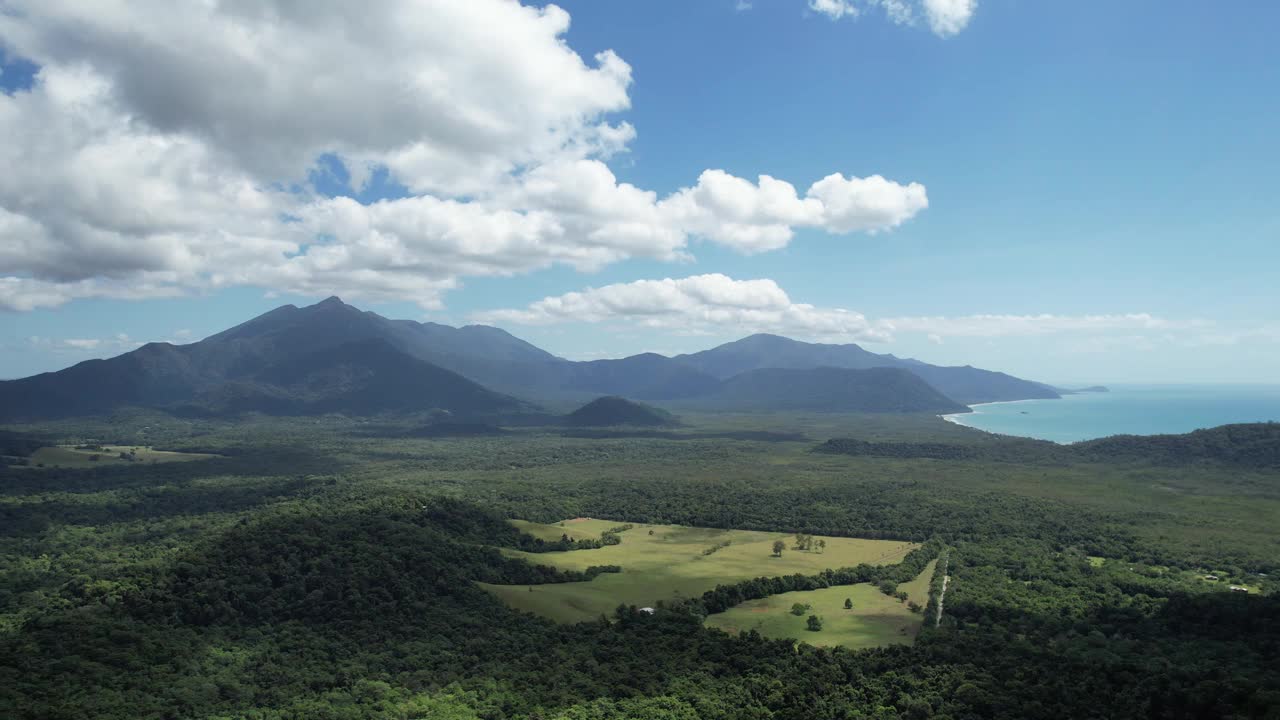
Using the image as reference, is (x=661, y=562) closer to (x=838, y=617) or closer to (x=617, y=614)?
(x=617, y=614)

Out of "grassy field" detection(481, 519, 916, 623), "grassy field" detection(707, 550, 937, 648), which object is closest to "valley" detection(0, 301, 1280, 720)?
"grassy field" detection(707, 550, 937, 648)

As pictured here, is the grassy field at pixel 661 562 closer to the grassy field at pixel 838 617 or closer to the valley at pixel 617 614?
the valley at pixel 617 614

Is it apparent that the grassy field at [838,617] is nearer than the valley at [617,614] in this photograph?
No

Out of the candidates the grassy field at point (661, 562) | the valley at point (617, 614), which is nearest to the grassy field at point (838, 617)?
the valley at point (617, 614)

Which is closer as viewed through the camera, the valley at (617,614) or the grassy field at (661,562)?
the valley at (617,614)

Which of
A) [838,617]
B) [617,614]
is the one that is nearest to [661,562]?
[617,614]

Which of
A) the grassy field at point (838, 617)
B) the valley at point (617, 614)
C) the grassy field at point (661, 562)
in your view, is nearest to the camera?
the valley at point (617, 614)

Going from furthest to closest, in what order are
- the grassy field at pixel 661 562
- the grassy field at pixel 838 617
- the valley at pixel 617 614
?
the grassy field at pixel 661 562
the grassy field at pixel 838 617
the valley at pixel 617 614
